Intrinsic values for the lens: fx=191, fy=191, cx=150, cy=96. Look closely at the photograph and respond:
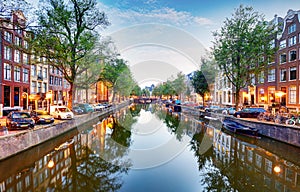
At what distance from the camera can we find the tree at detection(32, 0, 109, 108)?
2039 cm

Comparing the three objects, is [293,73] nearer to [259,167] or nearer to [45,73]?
[259,167]

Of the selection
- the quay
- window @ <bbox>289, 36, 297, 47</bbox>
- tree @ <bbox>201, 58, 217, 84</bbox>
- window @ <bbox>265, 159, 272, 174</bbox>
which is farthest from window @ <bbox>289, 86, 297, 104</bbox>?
window @ <bbox>265, 159, 272, 174</bbox>

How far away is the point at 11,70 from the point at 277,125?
3428cm

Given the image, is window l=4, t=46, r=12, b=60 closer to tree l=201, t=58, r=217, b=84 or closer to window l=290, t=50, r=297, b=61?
tree l=201, t=58, r=217, b=84

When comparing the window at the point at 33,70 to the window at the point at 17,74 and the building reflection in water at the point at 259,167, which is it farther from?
the building reflection in water at the point at 259,167

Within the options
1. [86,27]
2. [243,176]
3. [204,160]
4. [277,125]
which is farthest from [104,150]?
[86,27]

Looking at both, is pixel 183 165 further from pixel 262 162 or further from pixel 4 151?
pixel 4 151

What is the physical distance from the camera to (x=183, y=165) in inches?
454

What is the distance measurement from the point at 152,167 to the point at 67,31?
2008 cm

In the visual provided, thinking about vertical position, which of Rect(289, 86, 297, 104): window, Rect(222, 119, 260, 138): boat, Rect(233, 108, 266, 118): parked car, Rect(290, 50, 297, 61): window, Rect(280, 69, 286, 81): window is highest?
Rect(290, 50, 297, 61): window

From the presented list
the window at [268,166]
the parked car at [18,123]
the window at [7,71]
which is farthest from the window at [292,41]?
the window at [7,71]

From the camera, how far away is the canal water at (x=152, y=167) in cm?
858

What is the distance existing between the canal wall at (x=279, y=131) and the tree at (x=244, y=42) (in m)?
8.30

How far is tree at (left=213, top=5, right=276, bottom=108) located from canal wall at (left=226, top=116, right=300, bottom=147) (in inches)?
327
